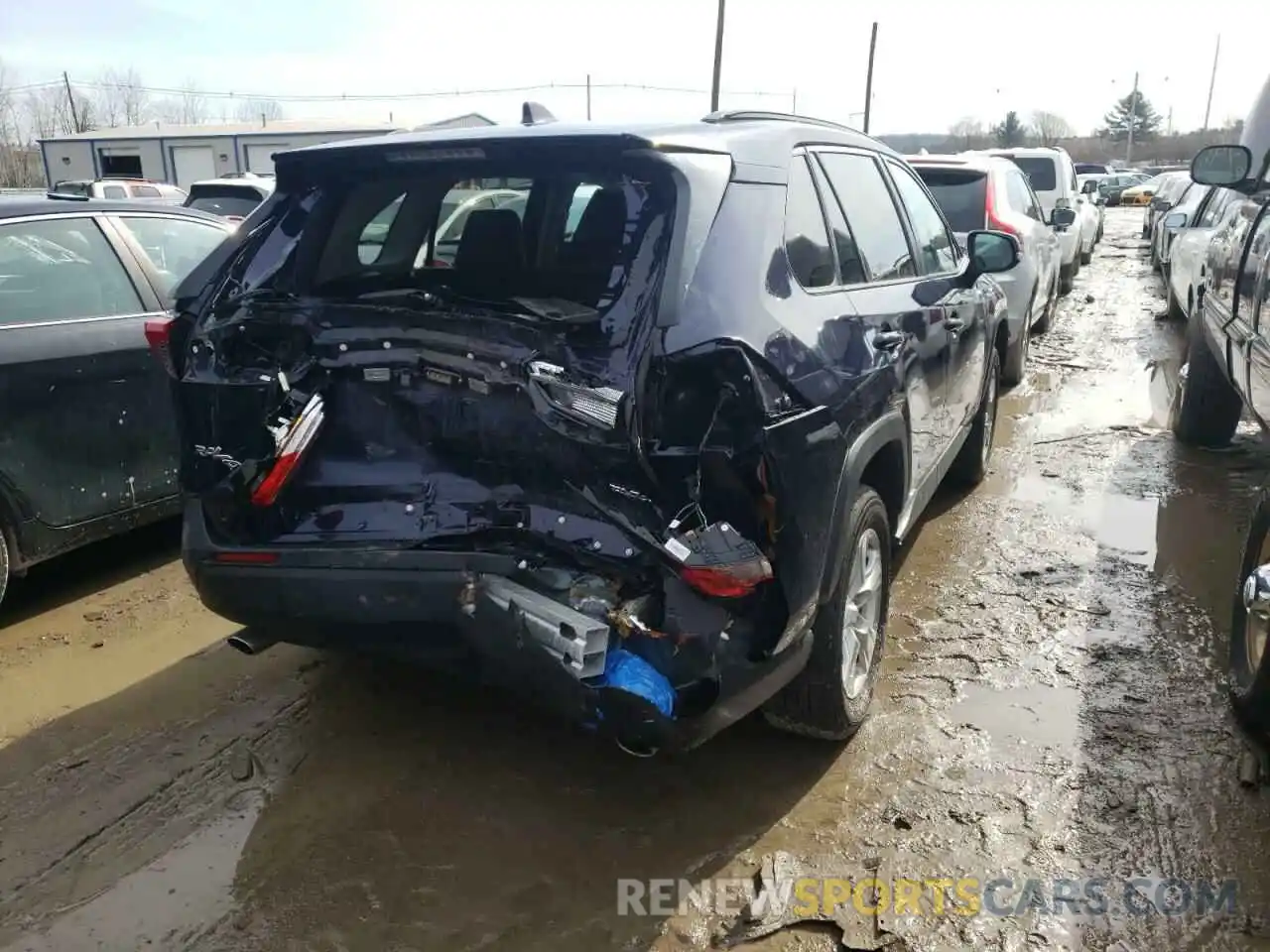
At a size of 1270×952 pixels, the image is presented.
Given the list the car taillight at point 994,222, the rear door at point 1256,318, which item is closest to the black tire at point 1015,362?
the car taillight at point 994,222

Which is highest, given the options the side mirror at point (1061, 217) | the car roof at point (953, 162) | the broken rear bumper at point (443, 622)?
the car roof at point (953, 162)

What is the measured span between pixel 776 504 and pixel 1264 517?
1.88 metres

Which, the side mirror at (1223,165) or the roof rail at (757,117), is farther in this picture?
the side mirror at (1223,165)

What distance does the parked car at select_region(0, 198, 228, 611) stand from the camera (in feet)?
13.4

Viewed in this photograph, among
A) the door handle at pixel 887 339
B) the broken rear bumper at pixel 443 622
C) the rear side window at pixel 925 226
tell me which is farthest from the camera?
the rear side window at pixel 925 226

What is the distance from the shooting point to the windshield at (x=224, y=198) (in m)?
13.4

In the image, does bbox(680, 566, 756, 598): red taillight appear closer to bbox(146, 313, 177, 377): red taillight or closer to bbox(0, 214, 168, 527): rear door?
bbox(146, 313, 177, 377): red taillight

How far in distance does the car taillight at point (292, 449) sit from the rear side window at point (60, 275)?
195cm

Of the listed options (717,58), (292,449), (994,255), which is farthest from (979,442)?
(717,58)

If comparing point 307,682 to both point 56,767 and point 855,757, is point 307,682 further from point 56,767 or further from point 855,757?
point 855,757

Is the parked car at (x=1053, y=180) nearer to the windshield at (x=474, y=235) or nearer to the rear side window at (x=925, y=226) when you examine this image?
the rear side window at (x=925, y=226)

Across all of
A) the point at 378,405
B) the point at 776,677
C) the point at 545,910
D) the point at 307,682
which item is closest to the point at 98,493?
the point at 307,682

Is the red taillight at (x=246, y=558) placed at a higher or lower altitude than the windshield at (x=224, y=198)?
lower

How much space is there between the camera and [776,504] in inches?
98.0
